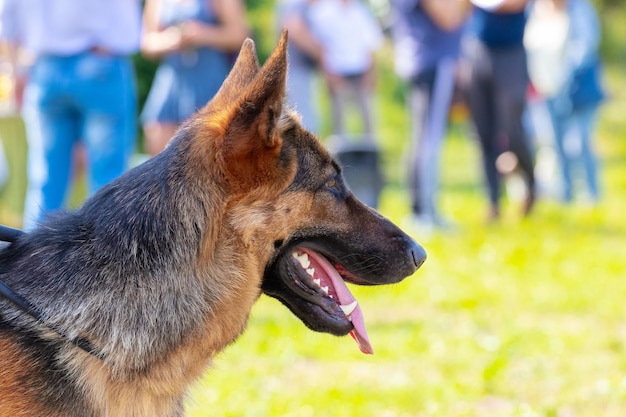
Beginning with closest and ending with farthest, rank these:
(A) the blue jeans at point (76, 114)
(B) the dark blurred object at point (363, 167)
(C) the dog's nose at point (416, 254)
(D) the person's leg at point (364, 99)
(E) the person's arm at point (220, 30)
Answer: (C) the dog's nose at point (416, 254) → (A) the blue jeans at point (76, 114) → (E) the person's arm at point (220, 30) → (B) the dark blurred object at point (363, 167) → (D) the person's leg at point (364, 99)

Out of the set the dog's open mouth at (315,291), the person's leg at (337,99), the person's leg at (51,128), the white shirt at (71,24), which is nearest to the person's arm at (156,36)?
the white shirt at (71,24)

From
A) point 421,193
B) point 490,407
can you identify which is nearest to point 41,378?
point 490,407

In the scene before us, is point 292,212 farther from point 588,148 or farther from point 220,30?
point 588,148

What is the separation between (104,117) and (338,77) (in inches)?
164

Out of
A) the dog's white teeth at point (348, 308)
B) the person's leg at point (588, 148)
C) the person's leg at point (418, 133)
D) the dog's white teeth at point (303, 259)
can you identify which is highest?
the dog's white teeth at point (303, 259)

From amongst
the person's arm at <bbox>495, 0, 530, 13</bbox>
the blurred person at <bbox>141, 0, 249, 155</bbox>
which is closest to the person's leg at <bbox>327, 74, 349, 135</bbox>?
the person's arm at <bbox>495, 0, 530, 13</bbox>

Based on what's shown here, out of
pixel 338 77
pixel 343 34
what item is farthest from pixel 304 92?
pixel 343 34

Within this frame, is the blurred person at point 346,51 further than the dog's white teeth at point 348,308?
Yes

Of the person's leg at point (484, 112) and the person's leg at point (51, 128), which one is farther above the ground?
the person's leg at point (51, 128)

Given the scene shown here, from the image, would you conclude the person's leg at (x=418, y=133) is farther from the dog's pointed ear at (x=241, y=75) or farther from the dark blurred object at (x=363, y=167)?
the dog's pointed ear at (x=241, y=75)

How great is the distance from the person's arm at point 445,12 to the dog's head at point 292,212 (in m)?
4.82

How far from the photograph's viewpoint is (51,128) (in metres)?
5.27

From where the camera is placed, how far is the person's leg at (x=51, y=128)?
5184 mm

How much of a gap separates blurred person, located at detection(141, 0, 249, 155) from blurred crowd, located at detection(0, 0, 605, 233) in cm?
1
